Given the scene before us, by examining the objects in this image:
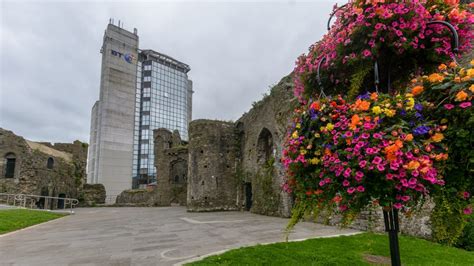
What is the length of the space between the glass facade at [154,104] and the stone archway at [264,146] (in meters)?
38.9

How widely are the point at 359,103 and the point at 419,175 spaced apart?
61cm

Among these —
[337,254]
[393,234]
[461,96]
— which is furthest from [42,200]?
[461,96]

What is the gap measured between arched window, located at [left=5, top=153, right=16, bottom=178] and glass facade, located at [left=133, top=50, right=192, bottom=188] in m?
30.9

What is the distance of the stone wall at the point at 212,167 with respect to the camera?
1744cm

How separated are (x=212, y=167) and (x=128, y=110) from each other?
118ft

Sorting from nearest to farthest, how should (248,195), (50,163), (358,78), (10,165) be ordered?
(358,78)
(248,195)
(10,165)
(50,163)

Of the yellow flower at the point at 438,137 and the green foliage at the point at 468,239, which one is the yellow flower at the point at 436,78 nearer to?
the yellow flower at the point at 438,137

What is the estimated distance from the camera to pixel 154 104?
57.6 meters

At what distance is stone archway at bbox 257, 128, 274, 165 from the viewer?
15.6 metres

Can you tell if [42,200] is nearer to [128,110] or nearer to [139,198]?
[139,198]

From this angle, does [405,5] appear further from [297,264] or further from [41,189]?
[41,189]

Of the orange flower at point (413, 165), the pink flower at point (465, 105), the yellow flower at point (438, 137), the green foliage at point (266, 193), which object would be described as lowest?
the green foliage at point (266, 193)

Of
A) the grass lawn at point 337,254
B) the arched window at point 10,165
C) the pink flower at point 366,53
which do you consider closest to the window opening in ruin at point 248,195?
the grass lawn at point 337,254

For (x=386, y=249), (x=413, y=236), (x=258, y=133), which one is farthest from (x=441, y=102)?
(x=258, y=133)
